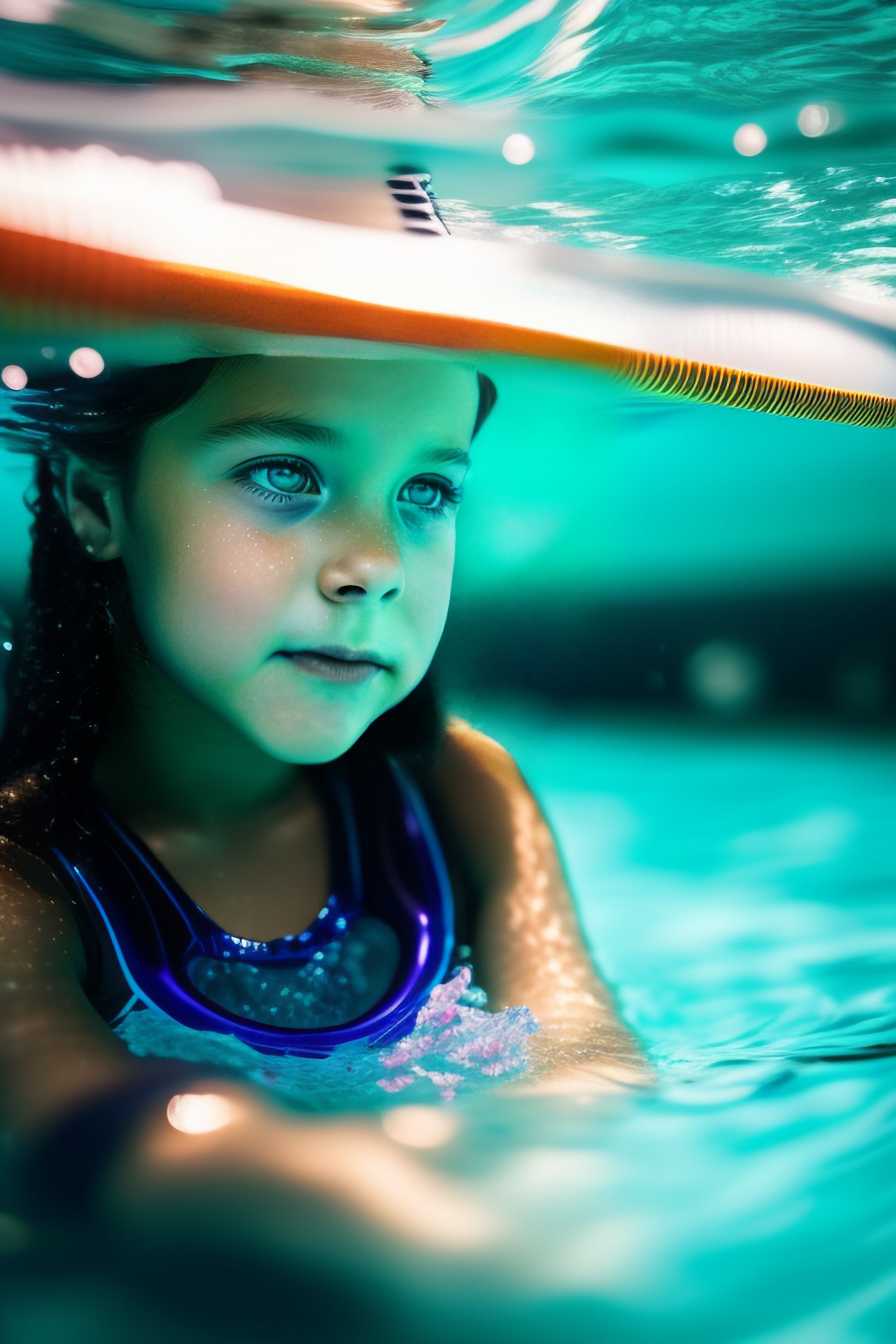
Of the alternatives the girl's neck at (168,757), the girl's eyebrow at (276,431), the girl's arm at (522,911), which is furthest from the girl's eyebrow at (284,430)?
the girl's arm at (522,911)

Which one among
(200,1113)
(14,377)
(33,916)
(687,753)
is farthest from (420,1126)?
(687,753)

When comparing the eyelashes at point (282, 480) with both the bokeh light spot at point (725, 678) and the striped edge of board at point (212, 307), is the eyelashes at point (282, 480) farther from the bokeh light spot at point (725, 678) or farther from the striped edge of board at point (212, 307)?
the bokeh light spot at point (725, 678)

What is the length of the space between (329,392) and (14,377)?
10cm

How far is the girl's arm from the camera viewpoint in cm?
45

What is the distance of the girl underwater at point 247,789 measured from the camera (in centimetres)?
35

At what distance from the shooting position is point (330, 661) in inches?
15.9

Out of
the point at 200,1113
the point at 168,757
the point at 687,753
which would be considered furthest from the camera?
the point at 687,753

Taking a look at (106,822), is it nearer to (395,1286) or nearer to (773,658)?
(395,1286)

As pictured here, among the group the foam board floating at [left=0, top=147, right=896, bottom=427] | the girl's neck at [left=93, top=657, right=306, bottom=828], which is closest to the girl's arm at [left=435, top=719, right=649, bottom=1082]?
the girl's neck at [left=93, top=657, right=306, bottom=828]

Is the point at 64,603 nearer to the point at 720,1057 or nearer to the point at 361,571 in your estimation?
the point at 361,571

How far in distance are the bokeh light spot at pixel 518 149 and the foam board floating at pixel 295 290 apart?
3 cm

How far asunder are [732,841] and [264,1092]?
33 cm

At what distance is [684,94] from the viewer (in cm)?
39

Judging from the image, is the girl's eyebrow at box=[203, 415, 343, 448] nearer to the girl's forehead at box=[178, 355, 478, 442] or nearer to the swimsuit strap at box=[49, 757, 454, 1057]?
the girl's forehead at box=[178, 355, 478, 442]
